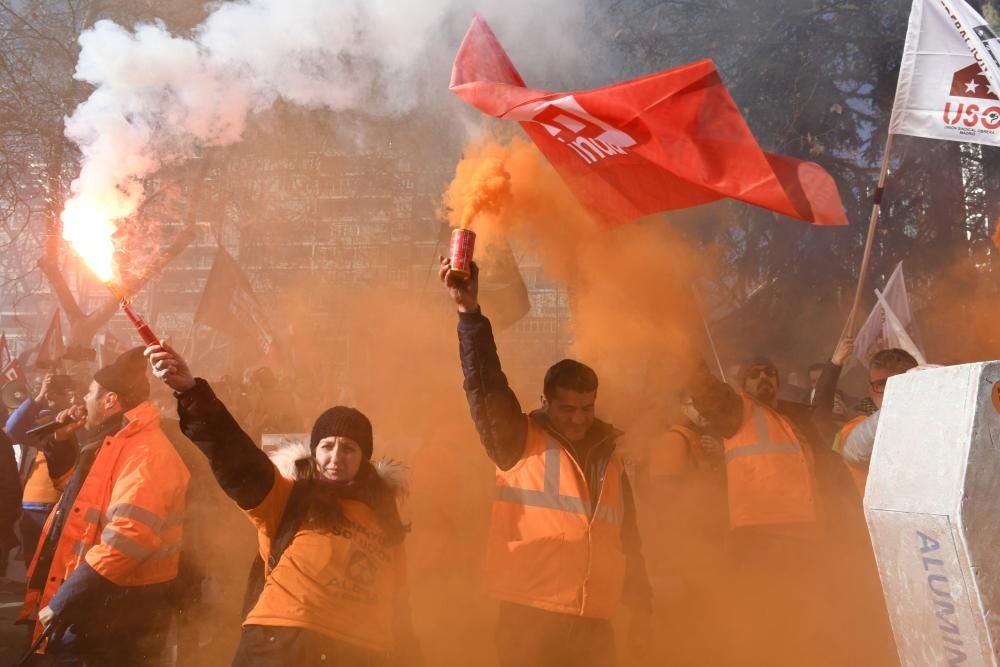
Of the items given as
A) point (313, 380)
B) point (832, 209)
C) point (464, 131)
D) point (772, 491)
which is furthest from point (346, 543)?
point (313, 380)

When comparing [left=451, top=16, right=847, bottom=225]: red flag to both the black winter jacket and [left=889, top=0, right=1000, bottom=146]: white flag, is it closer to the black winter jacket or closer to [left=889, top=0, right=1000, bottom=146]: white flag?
[left=889, top=0, right=1000, bottom=146]: white flag

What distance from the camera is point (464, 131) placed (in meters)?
7.81

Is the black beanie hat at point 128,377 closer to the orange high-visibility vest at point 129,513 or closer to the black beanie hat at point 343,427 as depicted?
the orange high-visibility vest at point 129,513

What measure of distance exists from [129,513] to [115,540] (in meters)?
0.13

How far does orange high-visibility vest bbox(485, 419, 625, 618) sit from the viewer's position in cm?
331

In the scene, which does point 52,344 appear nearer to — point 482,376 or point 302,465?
point 302,465

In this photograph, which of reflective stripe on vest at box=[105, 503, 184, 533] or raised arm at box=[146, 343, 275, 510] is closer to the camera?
raised arm at box=[146, 343, 275, 510]

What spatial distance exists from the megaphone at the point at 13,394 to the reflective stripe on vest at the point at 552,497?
9.06 metres

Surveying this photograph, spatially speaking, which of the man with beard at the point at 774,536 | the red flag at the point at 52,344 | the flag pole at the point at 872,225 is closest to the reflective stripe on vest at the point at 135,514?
the man with beard at the point at 774,536

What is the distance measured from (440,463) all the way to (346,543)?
2422mm

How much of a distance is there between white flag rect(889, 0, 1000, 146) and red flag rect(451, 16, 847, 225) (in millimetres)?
1345

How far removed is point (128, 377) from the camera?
13.6ft

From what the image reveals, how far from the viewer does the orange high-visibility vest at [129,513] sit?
3596mm

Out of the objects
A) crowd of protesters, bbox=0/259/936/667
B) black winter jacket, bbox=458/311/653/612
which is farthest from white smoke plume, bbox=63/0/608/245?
black winter jacket, bbox=458/311/653/612
